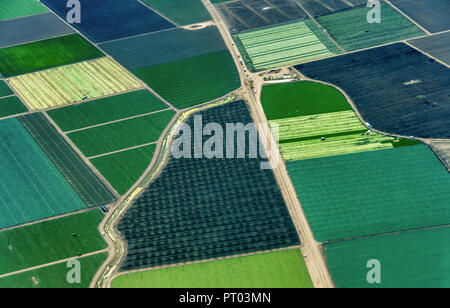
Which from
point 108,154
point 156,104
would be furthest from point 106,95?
point 108,154

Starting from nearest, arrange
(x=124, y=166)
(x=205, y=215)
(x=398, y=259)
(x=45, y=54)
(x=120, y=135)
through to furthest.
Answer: (x=398, y=259), (x=205, y=215), (x=124, y=166), (x=120, y=135), (x=45, y=54)

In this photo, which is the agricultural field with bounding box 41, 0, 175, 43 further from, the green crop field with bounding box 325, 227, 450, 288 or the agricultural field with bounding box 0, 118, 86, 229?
the green crop field with bounding box 325, 227, 450, 288

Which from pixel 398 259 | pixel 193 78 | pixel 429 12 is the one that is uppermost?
pixel 429 12

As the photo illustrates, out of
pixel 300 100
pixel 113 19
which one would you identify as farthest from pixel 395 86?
pixel 113 19

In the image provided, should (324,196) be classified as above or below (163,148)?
below

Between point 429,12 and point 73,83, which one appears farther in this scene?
point 429,12

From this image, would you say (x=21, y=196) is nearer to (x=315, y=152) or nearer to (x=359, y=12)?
(x=315, y=152)

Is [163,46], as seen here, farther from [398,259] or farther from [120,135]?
[398,259]
